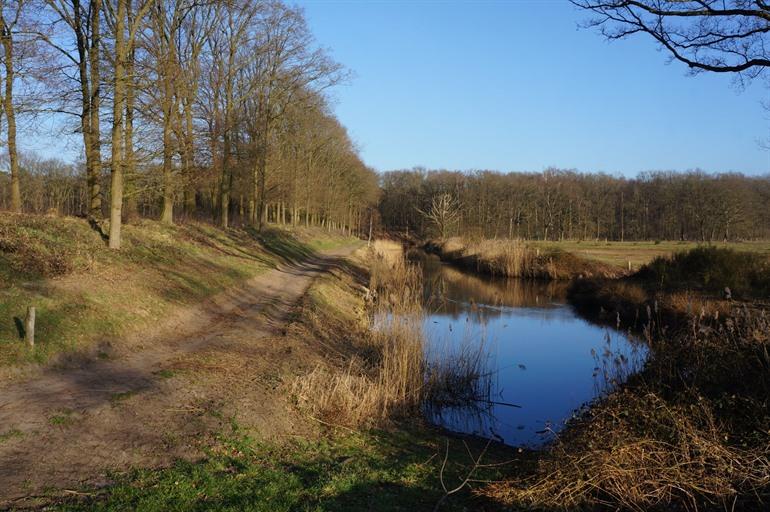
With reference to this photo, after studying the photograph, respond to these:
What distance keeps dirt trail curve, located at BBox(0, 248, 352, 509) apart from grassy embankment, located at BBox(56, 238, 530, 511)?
39 centimetres

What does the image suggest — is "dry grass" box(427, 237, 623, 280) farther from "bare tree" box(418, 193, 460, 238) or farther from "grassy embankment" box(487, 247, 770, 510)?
"grassy embankment" box(487, 247, 770, 510)

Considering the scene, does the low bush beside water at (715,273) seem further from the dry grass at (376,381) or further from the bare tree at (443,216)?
the bare tree at (443,216)

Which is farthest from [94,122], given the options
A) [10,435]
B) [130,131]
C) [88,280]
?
[10,435]

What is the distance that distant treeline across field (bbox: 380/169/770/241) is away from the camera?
68.1 m

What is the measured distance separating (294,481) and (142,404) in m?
2.70

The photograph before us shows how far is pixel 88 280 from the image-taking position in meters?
11.6

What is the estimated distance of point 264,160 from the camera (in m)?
32.3

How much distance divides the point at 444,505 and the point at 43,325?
7.19m

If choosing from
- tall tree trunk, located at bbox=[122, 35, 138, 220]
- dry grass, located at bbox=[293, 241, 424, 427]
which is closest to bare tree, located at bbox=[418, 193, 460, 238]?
tall tree trunk, located at bbox=[122, 35, 138, 220]

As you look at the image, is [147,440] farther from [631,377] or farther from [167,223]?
[167,223]

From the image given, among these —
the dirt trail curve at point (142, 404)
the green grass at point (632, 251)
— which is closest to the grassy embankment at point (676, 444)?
the dirt trail curve at point (142, 404)

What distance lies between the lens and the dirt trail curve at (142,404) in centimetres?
513

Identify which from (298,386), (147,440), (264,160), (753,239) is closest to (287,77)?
(264,160)

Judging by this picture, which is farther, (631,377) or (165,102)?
(165,102)
